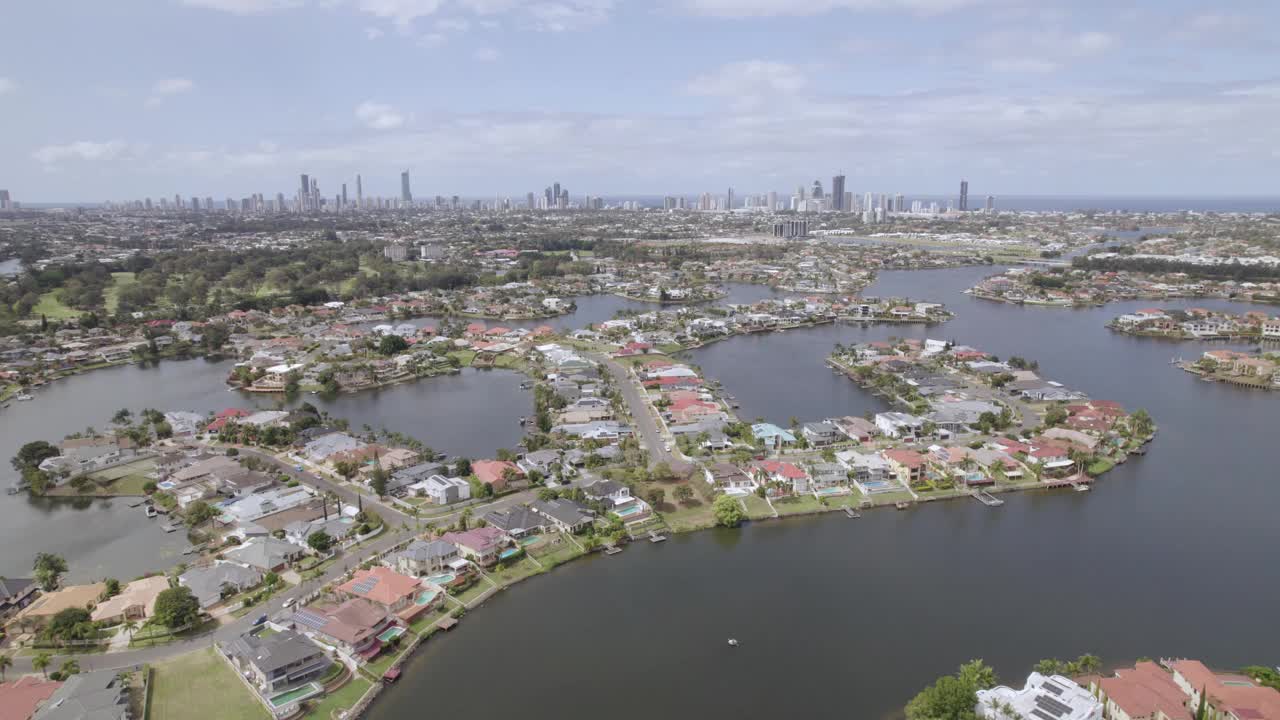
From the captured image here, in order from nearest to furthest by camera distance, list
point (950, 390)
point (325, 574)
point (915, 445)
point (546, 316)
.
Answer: point (325, 574) → point (915, 445) → point (950, 390) → point (546, 316)

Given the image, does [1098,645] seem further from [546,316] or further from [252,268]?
[252,268]

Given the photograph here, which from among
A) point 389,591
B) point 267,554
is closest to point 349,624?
point 389,591

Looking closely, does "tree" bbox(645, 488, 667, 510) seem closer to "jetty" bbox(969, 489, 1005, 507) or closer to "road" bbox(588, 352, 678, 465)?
"road" bbox(588, 352, 678, 465)

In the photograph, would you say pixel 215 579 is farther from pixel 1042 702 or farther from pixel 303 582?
pixel 1042 702

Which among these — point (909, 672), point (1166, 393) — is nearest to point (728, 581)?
point (909, 672)

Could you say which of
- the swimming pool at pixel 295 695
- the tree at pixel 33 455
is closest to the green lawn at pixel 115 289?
the tree at pixel 33 455

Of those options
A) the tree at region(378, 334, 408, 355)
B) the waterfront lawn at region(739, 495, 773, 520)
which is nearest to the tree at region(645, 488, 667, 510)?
the waterfront lawn at region(739, 495, 773, 520)
